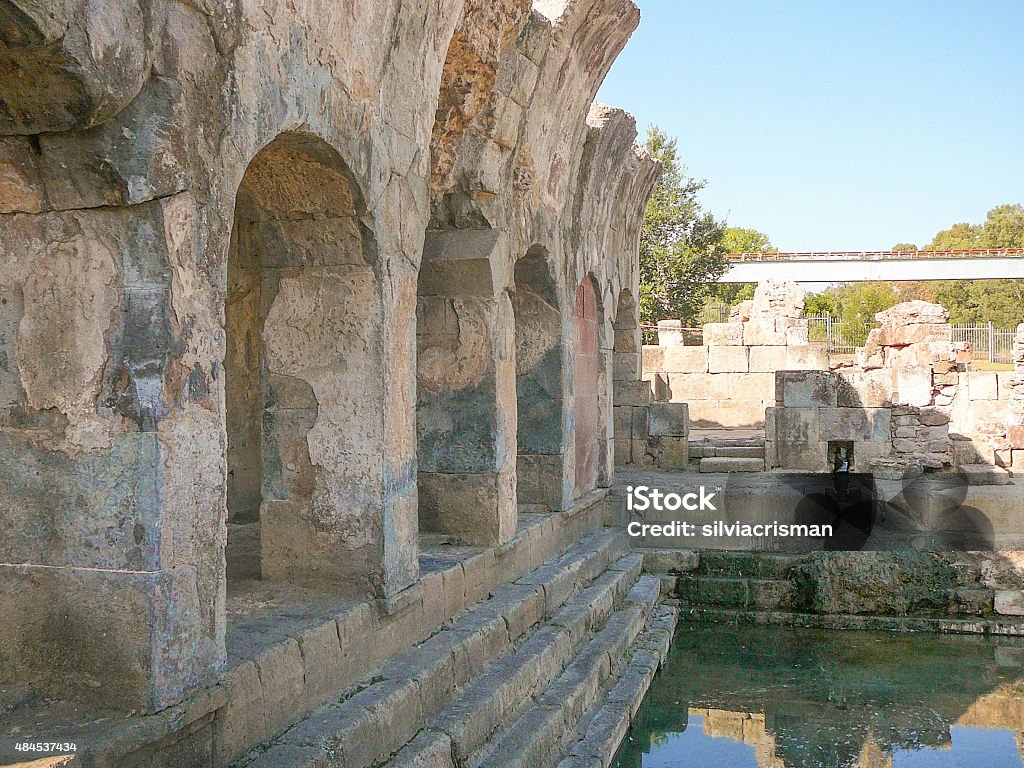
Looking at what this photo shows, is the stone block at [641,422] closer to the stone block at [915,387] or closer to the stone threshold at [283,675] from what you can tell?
the stone block at [915,387]

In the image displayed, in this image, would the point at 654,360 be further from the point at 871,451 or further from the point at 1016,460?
the point at 1016,460

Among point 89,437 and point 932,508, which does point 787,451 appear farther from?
point 89,437

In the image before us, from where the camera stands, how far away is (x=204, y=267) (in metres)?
3.31

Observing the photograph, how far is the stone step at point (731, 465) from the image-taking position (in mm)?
11461

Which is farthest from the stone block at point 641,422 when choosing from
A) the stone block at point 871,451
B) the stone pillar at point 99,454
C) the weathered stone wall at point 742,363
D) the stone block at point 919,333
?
the stone pillar at point 99,454

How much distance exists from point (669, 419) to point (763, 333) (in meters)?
5.33

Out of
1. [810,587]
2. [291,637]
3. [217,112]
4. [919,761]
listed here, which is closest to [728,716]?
[919,761]

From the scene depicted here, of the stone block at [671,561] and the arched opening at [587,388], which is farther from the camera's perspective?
the stone block at [671,561]

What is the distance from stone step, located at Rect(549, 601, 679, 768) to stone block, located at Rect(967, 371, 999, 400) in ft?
19.2

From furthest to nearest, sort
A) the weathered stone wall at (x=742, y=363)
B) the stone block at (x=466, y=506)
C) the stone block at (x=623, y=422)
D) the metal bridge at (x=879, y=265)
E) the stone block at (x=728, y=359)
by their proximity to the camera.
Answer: the metal bridge at (x=879, y=265)
the stone block at (x=728, y=359)
the weathered stone wall at (x=742, y=363)
the stone block at (x=623, y=422)
the stone block at (x=466, y=506)

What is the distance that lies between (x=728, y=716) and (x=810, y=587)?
2.66 metres

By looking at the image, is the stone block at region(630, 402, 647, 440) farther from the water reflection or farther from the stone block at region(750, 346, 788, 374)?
the stone block at region(750, 346, 788, 374)

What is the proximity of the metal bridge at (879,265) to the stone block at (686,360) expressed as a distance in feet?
54.5

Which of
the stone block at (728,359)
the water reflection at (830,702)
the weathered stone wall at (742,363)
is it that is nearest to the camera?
the water reflection at (830,702)
